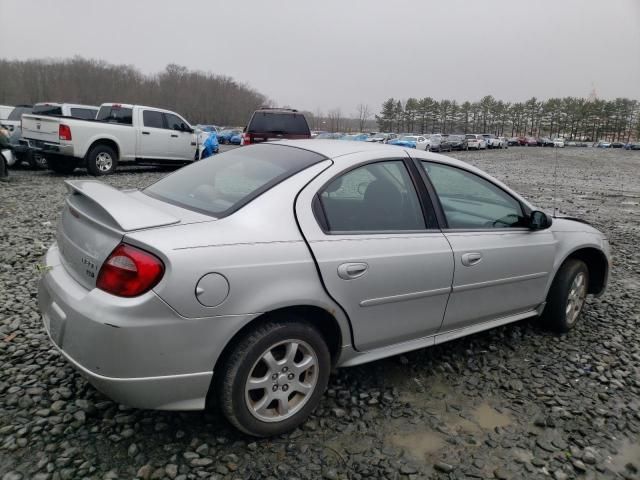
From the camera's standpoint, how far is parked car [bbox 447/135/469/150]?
1724 inches

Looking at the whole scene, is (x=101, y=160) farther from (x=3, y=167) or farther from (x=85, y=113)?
(x=85, y=113)

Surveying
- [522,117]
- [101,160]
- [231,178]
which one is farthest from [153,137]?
[522,117]

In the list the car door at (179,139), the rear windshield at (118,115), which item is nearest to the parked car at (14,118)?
the rear windshield at (118,115)

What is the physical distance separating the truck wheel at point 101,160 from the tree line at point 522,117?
111453 mm

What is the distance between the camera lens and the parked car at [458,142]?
43.8 meters

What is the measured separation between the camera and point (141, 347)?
203cm

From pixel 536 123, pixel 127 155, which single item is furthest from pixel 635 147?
pixel 127 155

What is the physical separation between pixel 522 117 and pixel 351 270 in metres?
134

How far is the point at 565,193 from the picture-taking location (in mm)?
14273

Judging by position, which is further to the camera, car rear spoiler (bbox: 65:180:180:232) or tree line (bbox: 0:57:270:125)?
tree line (bbox: 0:57:270:125)

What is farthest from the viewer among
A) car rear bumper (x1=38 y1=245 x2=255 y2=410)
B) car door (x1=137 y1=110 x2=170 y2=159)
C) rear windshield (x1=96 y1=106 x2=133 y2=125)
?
car door (x1=137 y1=110 x2=170 y2=159)

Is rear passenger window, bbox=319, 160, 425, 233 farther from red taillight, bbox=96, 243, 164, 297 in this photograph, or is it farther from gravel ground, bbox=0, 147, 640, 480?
gravel ground, bbox=0, 147, 640, 480

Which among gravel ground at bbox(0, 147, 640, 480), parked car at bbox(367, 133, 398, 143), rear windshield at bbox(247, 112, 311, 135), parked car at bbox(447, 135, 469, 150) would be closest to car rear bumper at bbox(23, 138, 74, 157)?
rear windshield at bbox(247, 112, 311, 135)

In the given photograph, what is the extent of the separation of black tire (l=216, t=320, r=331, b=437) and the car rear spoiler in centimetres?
71
